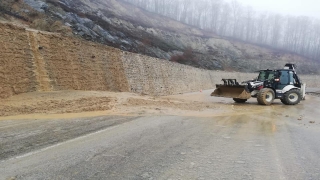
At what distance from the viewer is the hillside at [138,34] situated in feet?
99.7

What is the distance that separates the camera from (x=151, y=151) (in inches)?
203

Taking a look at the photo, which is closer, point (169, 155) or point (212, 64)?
point (169, 155)

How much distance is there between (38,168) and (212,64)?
58.4 m

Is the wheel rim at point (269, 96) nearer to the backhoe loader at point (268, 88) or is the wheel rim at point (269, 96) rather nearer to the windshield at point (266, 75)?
the backhoe loader at point (268, 88)

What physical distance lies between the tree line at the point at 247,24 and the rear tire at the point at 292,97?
299ft

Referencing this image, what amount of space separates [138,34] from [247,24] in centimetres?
8015

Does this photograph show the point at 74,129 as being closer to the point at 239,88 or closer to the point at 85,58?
the point at 239,88

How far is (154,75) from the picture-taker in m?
26.2

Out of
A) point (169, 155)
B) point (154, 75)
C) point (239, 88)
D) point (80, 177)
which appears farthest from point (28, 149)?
point (154, 75)

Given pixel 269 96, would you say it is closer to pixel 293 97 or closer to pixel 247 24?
pixel 293 97

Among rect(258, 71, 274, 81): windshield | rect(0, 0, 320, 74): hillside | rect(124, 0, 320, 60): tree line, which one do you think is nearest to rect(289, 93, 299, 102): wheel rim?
rect(258, 71, 274, 81): windshield

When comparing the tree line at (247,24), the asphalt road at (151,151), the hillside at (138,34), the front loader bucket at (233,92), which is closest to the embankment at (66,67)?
the asphalt road at (151,151)

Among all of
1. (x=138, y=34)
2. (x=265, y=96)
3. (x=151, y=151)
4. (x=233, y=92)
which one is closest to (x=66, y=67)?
(x=233, y=92)

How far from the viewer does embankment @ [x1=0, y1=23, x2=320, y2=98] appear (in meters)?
14.0
